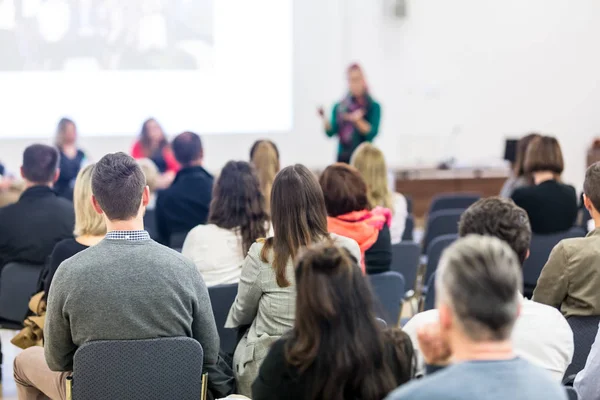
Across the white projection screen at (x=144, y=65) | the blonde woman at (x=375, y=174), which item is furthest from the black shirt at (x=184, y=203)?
the white projection screen at (x=144, y=65)

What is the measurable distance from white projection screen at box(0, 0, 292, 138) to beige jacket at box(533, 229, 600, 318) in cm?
607

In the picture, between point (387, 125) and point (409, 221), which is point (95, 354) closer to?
point (409, 221)

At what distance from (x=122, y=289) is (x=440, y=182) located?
21.8 feet

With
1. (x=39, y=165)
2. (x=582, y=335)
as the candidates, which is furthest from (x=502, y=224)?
(x=39, y=165)

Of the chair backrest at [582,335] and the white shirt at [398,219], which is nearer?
the chair backrest at [582,335]

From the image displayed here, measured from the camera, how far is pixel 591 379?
8.11 ft

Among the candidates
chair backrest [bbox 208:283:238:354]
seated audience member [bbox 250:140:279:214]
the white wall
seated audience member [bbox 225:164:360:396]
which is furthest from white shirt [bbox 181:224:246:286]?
the white wall

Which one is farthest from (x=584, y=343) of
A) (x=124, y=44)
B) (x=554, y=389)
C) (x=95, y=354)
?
(x=124, y=44)

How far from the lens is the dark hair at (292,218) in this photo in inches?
111

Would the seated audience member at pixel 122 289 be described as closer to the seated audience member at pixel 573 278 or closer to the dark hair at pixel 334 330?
the dark hair at pixel 334 330

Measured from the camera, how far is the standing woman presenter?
7426 mm

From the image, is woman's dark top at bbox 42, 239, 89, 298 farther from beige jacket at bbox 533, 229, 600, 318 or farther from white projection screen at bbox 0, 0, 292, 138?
white projection screen at bbox 0, 0, 292, 138

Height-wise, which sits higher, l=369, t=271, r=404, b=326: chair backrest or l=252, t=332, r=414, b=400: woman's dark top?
l=252, t=332, r=414, b=400: woman's dark top

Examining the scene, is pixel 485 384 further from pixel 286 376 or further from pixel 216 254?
pixel 216 254
